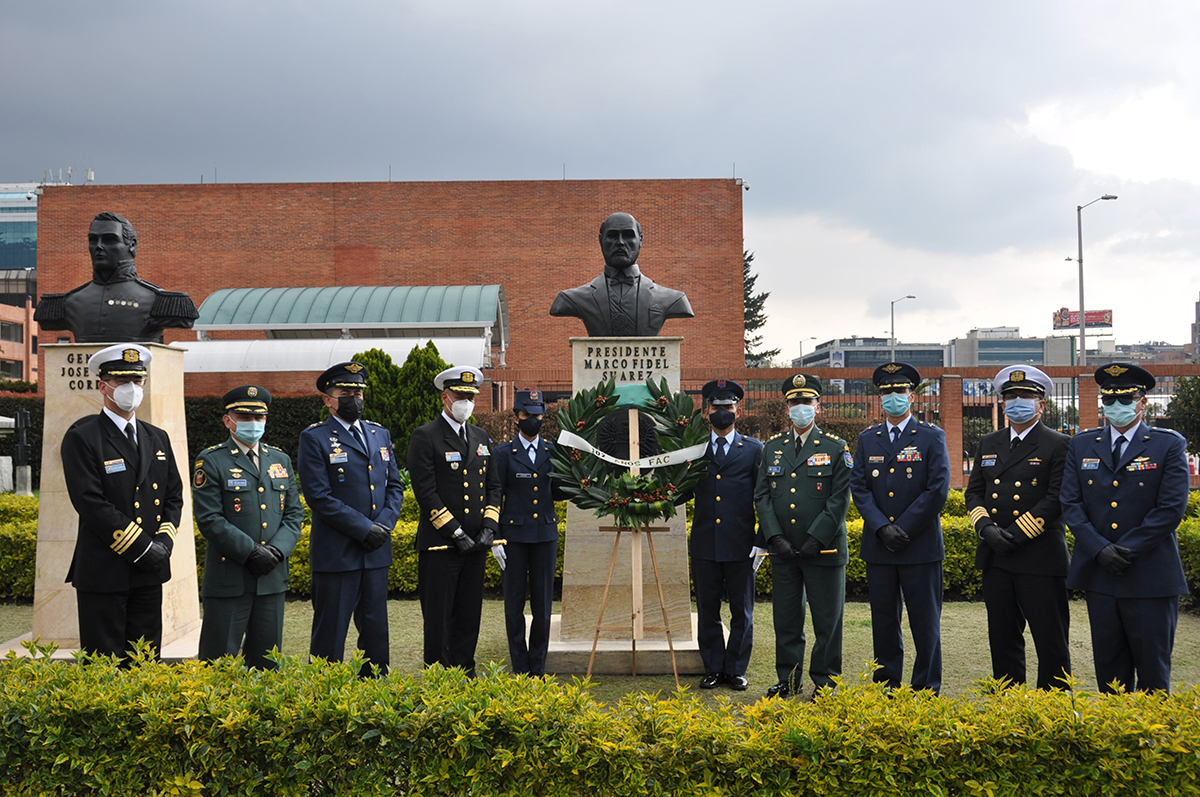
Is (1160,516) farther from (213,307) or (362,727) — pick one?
(213,307)

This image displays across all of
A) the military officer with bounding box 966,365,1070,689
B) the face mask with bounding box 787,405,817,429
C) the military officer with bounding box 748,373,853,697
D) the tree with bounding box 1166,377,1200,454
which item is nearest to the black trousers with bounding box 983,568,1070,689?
the military officer with bounding box 966,365,1070,689

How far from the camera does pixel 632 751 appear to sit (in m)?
2.78

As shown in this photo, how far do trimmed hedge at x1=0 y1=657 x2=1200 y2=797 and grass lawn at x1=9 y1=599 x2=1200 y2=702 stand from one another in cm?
193

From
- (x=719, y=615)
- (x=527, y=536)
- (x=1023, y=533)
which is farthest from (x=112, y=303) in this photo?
(x=1023, y=533)

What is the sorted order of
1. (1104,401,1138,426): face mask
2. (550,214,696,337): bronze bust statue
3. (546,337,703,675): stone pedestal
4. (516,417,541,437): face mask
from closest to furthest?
(1104,401,1138,426): face mask, (516,417,541,437): face mask, (546,337,703,675): stone pedestal, (550,214,696,337): bronze bust statue

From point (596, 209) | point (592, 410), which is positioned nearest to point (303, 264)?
point (596, 209)

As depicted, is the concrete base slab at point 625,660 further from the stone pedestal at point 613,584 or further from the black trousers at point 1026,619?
the black trousers at point 1026,619

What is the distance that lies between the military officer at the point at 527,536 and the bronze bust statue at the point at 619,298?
47.6 inches

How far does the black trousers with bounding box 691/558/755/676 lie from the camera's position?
17.7 feet

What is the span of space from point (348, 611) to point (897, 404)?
354 centimetres

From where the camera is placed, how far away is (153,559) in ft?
14.1

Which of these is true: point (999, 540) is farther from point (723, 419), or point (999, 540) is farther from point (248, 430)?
point (248, 430)

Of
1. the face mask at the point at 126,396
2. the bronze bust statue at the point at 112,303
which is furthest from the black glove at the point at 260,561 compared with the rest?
the bronze bust statue at the point at 112,303

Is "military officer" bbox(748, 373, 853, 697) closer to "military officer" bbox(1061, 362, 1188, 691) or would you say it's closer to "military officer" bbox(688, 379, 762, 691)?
"military officer" bbox(688, 379, 762, 691)
